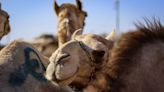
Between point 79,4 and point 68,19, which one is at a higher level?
point 79,4

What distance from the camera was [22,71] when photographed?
265 centimetres

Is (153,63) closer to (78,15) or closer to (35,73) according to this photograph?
(35,73)

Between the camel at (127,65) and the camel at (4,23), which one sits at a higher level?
the camel at (4,23)

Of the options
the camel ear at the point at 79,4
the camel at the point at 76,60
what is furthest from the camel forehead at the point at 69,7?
the camel at the point at 76,60

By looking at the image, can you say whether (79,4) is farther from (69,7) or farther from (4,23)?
(4,23)

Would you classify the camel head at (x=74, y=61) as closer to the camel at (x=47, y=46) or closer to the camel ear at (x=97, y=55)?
the camel ear at (x=97, y=55)

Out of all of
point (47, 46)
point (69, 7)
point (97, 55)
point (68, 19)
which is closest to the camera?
point (97, 55)

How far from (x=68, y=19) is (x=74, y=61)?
4617 millimetres

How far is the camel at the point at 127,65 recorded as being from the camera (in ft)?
8.45

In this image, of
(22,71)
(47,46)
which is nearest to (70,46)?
(22,71)

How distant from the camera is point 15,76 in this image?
8.51 feet

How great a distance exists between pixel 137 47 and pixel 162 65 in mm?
186

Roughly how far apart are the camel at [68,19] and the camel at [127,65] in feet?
13.7

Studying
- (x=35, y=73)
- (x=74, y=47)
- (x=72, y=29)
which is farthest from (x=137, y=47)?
(x=72, y=29)
